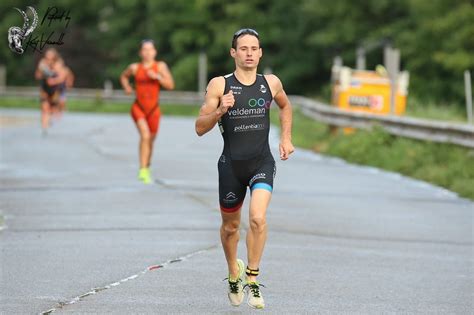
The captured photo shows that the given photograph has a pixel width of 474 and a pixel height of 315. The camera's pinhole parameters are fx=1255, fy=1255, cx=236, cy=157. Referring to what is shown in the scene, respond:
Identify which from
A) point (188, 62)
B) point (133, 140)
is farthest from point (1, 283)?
point (188, 62)

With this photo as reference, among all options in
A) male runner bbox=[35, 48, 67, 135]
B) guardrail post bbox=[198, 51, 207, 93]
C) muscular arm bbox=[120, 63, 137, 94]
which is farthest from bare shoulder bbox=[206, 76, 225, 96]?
guardrail post bbox=[198, 51, 207, 93]

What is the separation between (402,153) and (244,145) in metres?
13.6

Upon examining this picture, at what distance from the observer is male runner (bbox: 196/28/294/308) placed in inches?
318

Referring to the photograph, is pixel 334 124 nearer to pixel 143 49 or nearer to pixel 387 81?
pixel 387 81

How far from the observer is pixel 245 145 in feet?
27.1

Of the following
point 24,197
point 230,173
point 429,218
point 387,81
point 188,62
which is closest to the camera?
point 230,173

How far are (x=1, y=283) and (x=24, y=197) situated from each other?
6635 mm

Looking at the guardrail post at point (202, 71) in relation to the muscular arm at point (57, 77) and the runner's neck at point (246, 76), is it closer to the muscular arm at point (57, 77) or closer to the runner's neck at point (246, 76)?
the muscular arm at point (57, 77)

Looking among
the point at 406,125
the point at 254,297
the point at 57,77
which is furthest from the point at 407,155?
the point at 254,297

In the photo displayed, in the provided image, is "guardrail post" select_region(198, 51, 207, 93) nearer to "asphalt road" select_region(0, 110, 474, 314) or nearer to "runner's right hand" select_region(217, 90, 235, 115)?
"asphalt road" select_region(0, 110, 474, 314)

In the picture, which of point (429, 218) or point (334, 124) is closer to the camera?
point (429, 218)

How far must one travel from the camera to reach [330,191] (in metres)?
16.9

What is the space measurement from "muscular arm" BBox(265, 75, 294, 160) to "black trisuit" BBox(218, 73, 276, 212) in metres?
0.08

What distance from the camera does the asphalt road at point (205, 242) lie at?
27.5 ft
